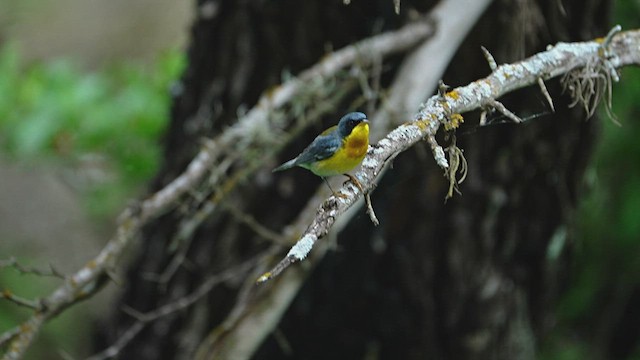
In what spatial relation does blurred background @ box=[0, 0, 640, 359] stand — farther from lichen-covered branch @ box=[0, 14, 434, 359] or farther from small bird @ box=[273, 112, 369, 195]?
small bird @ box=[273, 112, 369, 195]

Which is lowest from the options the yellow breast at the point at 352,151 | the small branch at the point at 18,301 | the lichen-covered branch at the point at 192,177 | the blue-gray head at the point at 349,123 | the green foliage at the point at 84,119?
the yellow breast at the point at 352,151

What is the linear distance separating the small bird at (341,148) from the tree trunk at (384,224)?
1.29 m

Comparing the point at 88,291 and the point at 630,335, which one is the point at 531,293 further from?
the point at 88,291

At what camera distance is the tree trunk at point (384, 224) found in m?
2.98

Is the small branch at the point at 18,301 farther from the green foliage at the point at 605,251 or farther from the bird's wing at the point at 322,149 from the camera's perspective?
the green foliage at the point at 605,251

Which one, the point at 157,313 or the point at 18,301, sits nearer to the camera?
the point at 18,301

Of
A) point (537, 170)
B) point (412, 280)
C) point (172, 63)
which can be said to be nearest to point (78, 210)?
point (172, 63)

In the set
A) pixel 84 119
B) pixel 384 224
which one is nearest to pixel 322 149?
pixel 384 224

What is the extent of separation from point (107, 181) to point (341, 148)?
2858 millimetres

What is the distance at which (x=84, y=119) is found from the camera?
3412mm

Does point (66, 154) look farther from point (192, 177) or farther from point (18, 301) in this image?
point (18, 301)

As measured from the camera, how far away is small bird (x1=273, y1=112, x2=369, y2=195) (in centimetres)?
151

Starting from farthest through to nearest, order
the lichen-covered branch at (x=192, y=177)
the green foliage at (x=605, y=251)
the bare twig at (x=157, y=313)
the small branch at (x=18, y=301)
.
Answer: the green foliage at (x=605, y=251) → the bare twig at (x=157, y=313) → the lichen-covered branch at (x=192, y=177) → the small branch at (x=18, y=301)

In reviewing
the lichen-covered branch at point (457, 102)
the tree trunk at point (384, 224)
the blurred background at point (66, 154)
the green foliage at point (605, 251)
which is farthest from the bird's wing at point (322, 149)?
the green foliage at point (605, 251)
